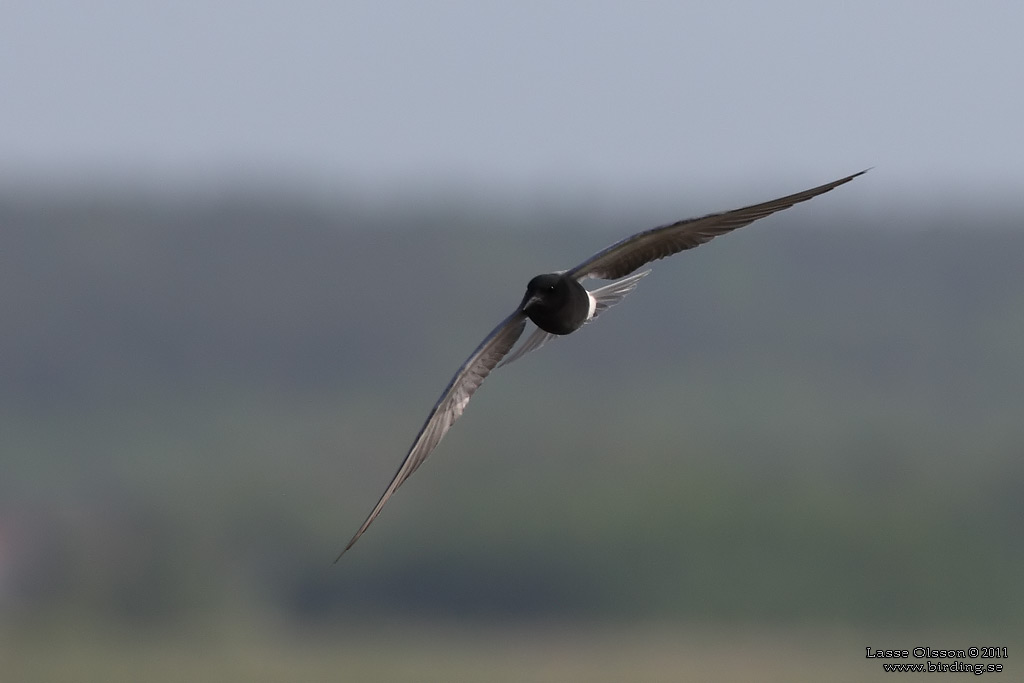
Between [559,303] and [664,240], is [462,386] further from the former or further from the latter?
[664,240]

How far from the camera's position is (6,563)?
86.6 m

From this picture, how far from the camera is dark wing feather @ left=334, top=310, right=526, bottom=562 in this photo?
1376cm

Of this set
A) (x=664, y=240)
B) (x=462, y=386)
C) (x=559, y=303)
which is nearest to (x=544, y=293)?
(x=559, y=303)

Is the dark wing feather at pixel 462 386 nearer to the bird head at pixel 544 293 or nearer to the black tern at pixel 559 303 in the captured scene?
the black tern at pixel 559 303

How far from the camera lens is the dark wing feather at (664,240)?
1284 cm

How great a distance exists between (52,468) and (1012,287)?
52.2m

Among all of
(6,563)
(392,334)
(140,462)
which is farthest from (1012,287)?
(6,563)

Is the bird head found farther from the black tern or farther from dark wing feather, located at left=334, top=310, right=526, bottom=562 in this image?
dark wing feather, located at left=334, top=310, right=526, bottom=562

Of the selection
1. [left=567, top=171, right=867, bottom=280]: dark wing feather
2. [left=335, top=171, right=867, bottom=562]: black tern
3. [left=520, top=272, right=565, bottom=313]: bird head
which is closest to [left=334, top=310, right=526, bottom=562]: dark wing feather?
[left=335, top=171, right=867, bottom=562]: black tern

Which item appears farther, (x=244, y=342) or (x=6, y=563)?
(x=244, y=342)

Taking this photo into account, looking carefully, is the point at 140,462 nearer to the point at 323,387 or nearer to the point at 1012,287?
the point at 323,387

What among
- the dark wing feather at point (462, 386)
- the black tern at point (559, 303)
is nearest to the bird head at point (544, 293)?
the black tern at point (559, 303)

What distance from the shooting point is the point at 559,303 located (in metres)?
13.4

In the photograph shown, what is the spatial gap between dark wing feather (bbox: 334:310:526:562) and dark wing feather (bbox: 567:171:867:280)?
60cm
